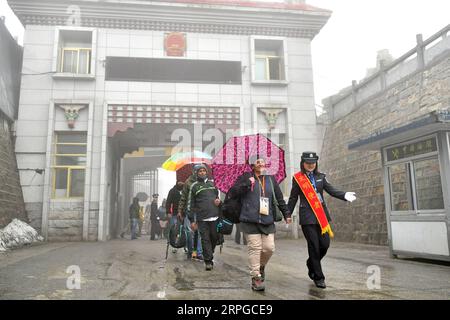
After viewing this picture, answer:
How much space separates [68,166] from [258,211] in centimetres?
1185

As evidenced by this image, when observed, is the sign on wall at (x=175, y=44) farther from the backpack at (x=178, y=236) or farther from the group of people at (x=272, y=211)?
the group of people at (x=272, y=211)

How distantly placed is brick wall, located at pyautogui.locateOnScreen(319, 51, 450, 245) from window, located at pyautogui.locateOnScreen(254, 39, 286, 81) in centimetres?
350

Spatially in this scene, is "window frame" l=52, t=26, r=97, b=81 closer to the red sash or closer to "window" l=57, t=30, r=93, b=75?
"window" l=57, t=30, r=93, b=75

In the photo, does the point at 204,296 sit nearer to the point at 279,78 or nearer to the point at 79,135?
the point at 79,135

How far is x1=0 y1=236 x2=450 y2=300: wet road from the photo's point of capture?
14.3 feet

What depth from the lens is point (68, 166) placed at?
582 inches

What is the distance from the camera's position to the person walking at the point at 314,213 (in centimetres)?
494

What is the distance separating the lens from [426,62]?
10867mm

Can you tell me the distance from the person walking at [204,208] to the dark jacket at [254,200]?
1.73 meters

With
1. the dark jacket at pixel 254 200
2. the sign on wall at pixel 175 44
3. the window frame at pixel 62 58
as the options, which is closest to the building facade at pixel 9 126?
the window frame at pixel 62 58

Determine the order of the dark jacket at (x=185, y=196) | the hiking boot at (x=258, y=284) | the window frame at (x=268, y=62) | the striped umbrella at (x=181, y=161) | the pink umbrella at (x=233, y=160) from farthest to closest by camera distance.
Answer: the window frame at (x=268, y=62) < the striped umbrella at (x=181, y=161) < the pink umbrella at (x=233, y=160) < the dark jacket at (x=185, y=196) < the hiking boot at (x=258, y=284)
